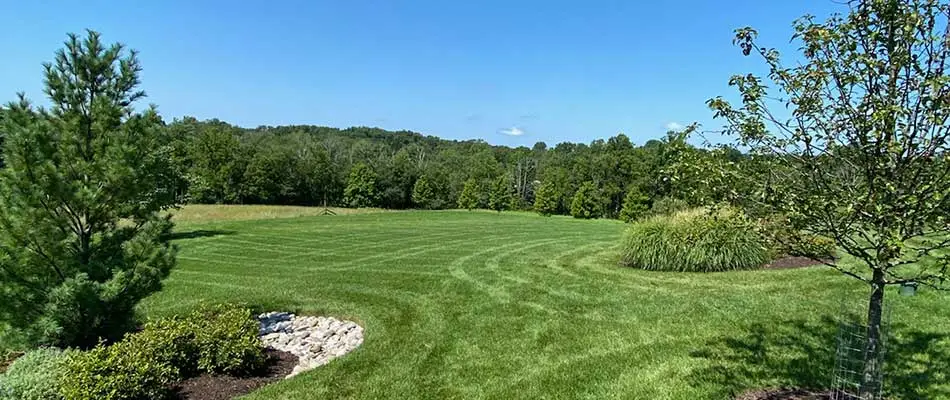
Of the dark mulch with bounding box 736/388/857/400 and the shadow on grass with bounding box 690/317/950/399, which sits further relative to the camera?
the shadow on grass with bounding box 690/317/950/399

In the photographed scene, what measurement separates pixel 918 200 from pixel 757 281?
6.64m

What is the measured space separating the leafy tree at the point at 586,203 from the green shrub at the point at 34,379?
44404 millimetres

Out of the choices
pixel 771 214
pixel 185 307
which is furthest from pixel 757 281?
pixel 185 307

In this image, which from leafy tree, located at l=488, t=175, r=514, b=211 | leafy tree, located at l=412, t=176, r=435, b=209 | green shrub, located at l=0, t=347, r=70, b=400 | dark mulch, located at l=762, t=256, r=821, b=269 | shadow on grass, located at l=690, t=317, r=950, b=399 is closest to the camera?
shadow on grass, located at l=690, t=317, r=950, b=399

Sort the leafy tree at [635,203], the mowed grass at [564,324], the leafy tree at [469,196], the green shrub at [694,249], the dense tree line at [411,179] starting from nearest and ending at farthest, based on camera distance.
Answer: the mowed grass at [564,324]
the green shrub at [694,249]
the leafy tree at [635,203]
the dense tree line at [411,179]
the leafy tree at [469,196]

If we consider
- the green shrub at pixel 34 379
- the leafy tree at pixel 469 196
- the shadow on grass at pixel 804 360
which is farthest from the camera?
the leafy tree at pixel 469 196

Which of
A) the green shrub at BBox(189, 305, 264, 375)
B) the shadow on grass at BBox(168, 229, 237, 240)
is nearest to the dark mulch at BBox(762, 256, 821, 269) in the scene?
the green shrub at BBox(189, 305, 264, 375)

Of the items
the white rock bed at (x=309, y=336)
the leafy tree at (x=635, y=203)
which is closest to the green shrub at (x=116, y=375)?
the white rock bed at (x=309, y=336)

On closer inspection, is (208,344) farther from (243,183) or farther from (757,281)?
(243,183)

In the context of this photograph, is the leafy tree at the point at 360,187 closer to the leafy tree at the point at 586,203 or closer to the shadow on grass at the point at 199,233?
the leafy tree at the point at 586,203

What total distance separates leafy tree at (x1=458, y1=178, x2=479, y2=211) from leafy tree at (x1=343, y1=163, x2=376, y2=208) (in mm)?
9625

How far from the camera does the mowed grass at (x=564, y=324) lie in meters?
4.98

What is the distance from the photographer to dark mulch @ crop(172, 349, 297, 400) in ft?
16.9

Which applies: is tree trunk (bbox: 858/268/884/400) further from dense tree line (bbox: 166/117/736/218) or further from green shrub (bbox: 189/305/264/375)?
→ dense tree line (bbox: 166/117/736/218)
